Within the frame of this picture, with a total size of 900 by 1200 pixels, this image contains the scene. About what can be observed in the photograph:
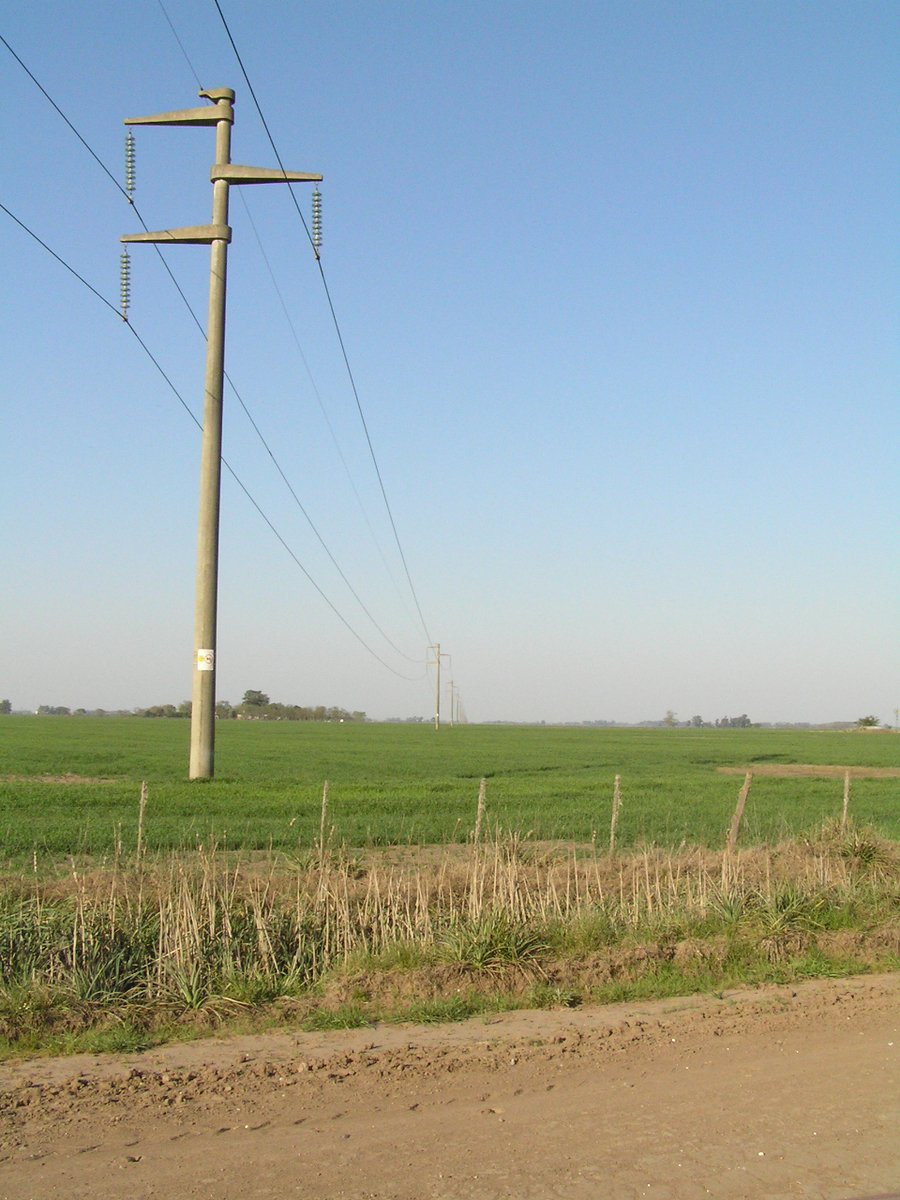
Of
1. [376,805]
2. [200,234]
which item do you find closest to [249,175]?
[200,234]

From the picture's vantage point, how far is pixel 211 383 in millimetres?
24641

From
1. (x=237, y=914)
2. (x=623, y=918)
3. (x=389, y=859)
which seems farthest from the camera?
(x=389, y=859)

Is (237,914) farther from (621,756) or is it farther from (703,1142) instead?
(621,756)

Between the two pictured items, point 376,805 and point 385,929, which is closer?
point 385,929

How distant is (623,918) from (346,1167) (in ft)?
20.9

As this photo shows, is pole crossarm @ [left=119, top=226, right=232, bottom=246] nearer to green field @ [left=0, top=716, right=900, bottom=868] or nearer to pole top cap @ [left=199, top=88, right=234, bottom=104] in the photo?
pole top cap @ [left=199, top=88, right=234, bottom=104]

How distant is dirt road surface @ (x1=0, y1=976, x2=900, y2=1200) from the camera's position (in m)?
5.46

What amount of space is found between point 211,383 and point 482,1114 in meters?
20.6

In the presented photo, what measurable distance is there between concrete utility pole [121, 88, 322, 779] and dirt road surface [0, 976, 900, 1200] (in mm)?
16851

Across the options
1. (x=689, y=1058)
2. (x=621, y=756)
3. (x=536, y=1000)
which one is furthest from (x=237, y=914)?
(x=621, y=756)

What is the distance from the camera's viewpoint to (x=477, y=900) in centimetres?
1109

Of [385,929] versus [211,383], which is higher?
[211,383]

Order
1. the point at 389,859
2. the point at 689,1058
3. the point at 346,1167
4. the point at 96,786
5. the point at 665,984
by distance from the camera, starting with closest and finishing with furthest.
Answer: the point at 346,1167 < the point at 689,1058 < the point at 665,984 < the point at 389,859 < the point at 96,786

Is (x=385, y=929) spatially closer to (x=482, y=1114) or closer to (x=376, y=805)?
(x=482, y=1114)
